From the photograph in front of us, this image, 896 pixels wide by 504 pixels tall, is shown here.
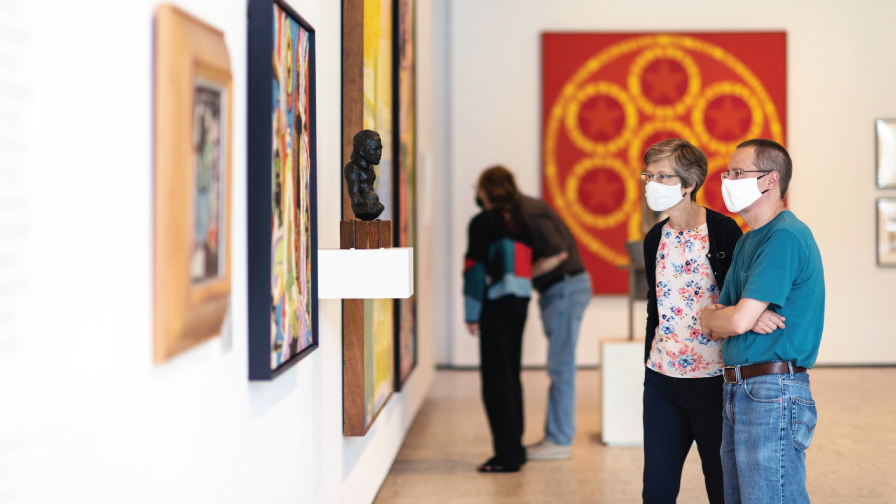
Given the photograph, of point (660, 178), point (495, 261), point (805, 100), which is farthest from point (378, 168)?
point (805, 100)

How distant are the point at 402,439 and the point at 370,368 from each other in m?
1.68

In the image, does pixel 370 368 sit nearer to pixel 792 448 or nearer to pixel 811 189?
pixel 792 448

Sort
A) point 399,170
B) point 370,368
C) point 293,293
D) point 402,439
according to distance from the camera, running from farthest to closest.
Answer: point 402,439, point 399,170, point 370,368, point 293,293

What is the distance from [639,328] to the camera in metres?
7.37

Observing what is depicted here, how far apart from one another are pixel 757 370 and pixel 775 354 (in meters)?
0.07

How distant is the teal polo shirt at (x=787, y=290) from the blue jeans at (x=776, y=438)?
0.07m

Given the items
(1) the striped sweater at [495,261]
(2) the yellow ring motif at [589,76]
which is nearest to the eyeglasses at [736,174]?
(1) the striped sweater at [495,261]

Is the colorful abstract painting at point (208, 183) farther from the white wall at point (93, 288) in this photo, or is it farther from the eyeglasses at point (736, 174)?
the eyeglasses at point (736, 174)

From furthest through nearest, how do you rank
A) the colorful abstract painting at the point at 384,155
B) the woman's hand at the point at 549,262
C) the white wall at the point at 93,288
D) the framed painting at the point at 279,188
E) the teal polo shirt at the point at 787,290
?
the woman's hand at the point at 549,262, the colorful abstract painting at the point at 384,155, the teal polo shirt at the point at 787,290, the framed painting at the point at 279,188, the white wall at the point at 93,288

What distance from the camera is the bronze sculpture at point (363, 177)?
2459 millimetres

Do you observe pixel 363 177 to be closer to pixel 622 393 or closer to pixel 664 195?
pixel 664 195

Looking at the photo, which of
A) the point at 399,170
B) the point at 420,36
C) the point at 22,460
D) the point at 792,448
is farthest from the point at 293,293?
the point at 420,36

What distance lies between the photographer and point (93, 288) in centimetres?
111

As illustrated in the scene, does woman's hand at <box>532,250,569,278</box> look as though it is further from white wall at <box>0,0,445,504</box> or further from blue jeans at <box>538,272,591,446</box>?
white wall at <box>0,0,445,504</box>
